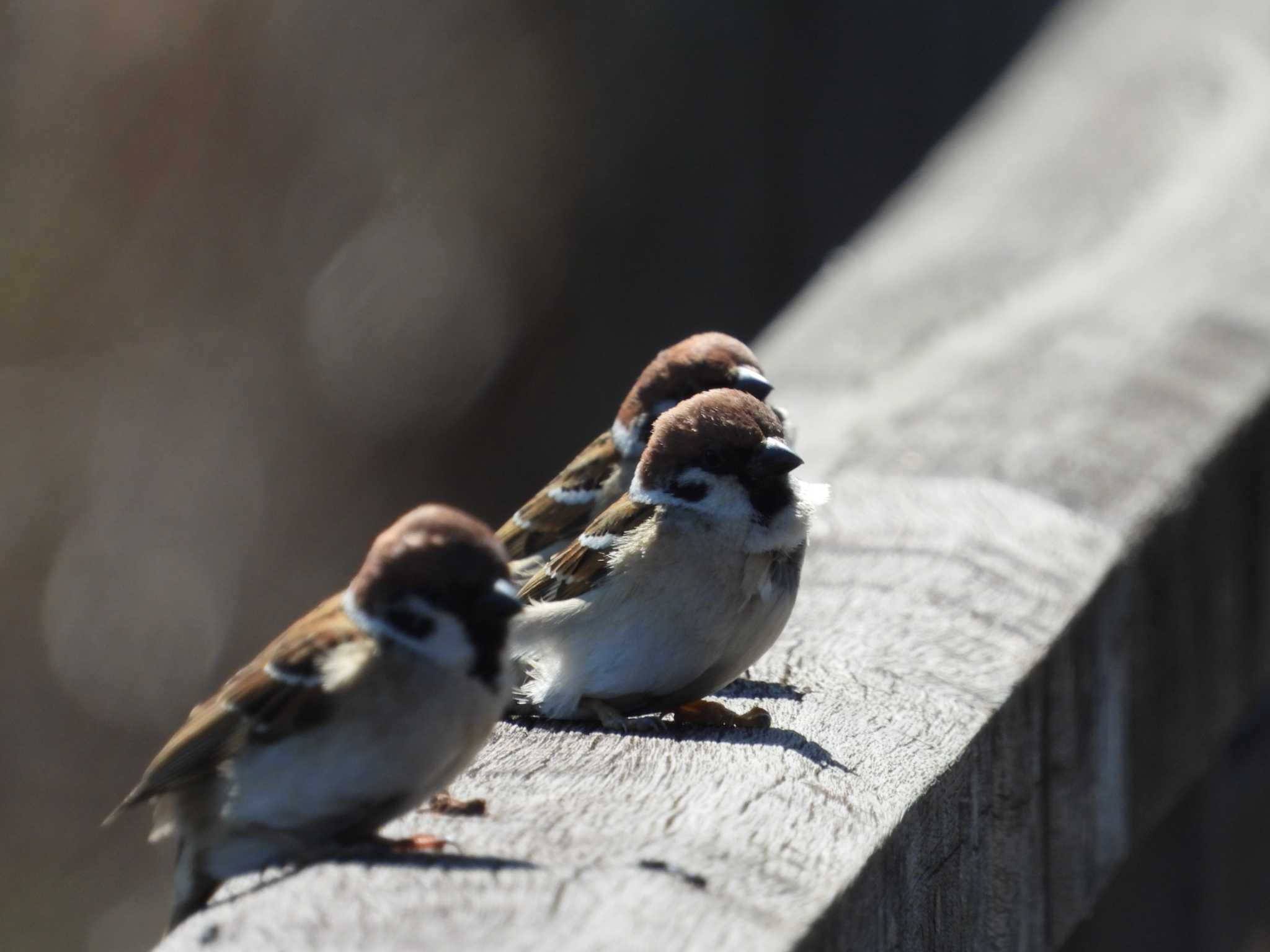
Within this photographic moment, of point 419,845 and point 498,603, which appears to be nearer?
point 419,845

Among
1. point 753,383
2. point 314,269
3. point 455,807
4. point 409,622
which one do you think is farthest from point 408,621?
point 314,269

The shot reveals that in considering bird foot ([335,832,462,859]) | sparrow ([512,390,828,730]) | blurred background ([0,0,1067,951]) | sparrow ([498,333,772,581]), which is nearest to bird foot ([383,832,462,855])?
bird foot ([335,832,462,859])

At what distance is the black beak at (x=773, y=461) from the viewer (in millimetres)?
2822

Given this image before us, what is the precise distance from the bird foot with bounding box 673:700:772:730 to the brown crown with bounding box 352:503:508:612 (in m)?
0.44

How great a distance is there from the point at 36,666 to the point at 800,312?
129 inches

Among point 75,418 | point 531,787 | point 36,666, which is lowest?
point 36,666

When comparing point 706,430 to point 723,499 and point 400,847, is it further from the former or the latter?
point 400,847

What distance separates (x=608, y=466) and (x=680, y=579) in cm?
99

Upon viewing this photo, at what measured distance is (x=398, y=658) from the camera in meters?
1.96

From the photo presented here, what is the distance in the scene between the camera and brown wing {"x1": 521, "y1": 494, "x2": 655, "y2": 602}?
9.80 ft

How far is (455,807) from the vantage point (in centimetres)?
181

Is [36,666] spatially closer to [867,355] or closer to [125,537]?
[125,537]

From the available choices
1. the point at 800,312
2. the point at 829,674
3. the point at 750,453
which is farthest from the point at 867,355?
the point at 829,674

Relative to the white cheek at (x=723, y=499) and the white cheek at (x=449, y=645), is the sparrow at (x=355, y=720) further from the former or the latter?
the white cheek at (x=723, y=499)
